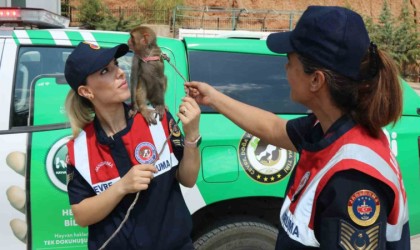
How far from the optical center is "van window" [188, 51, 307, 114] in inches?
114

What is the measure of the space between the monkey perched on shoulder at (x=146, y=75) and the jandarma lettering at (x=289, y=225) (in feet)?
2.36

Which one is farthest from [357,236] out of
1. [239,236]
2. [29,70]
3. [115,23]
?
[115,23]

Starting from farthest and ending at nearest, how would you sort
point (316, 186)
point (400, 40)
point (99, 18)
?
point (400, 40)
point (99, 18)
point (316, 186)

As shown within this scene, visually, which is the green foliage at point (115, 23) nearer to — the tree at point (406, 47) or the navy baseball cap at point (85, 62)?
the tree at point (406, 47)

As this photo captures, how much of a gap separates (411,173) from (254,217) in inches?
40.4

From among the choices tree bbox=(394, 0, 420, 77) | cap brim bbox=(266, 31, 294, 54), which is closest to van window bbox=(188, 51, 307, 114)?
cap brim bbox=(266, 31, 294, 54)

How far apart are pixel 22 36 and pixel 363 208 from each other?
2291 millimetres

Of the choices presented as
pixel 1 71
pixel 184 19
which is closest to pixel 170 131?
pixel 1 71

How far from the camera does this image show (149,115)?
1.88m

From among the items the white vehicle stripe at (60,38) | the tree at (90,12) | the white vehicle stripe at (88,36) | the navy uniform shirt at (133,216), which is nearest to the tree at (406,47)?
the tree at (90,12)

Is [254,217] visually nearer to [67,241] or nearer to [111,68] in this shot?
[67,241]

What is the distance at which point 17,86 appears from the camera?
264 centimetres

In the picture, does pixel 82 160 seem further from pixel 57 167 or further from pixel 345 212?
pixel 345 212

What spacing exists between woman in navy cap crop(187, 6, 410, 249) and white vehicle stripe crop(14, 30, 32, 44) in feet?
6.02
